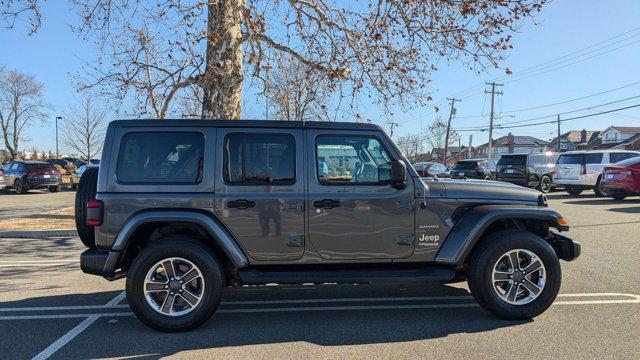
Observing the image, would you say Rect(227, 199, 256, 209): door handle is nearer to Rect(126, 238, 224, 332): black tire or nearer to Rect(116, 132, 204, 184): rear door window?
Rect(116, 132, 204, 184): rear door window

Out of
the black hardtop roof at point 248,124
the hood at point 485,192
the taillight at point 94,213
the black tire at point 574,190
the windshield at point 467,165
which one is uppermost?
the black hardtop roof at point 248,124

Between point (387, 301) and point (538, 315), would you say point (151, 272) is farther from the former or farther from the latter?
point (538, 315)

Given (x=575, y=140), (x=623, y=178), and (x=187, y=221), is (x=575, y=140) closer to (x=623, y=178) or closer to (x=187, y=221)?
(x=623, y=178)

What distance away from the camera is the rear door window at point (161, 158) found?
4.34 meters

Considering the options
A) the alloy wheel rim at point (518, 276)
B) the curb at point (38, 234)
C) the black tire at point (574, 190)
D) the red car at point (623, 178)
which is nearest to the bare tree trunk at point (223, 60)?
the curb at point (38, 234)

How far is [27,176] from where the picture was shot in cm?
2278

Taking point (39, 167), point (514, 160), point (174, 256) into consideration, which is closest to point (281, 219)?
point (174, 256)

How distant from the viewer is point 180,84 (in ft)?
35.4

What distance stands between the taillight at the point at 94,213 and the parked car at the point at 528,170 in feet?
64.2

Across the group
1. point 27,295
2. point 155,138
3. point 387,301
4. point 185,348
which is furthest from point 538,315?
point 27,295

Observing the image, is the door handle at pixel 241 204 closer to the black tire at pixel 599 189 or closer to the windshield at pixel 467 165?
the black tire at pixel 599 189

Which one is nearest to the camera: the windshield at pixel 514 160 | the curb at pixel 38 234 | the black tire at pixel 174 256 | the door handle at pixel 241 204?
the black tire at pixel 174 256

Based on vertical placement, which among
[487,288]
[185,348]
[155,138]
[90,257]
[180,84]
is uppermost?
[180,84]

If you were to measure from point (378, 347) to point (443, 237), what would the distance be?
1.32 metres
